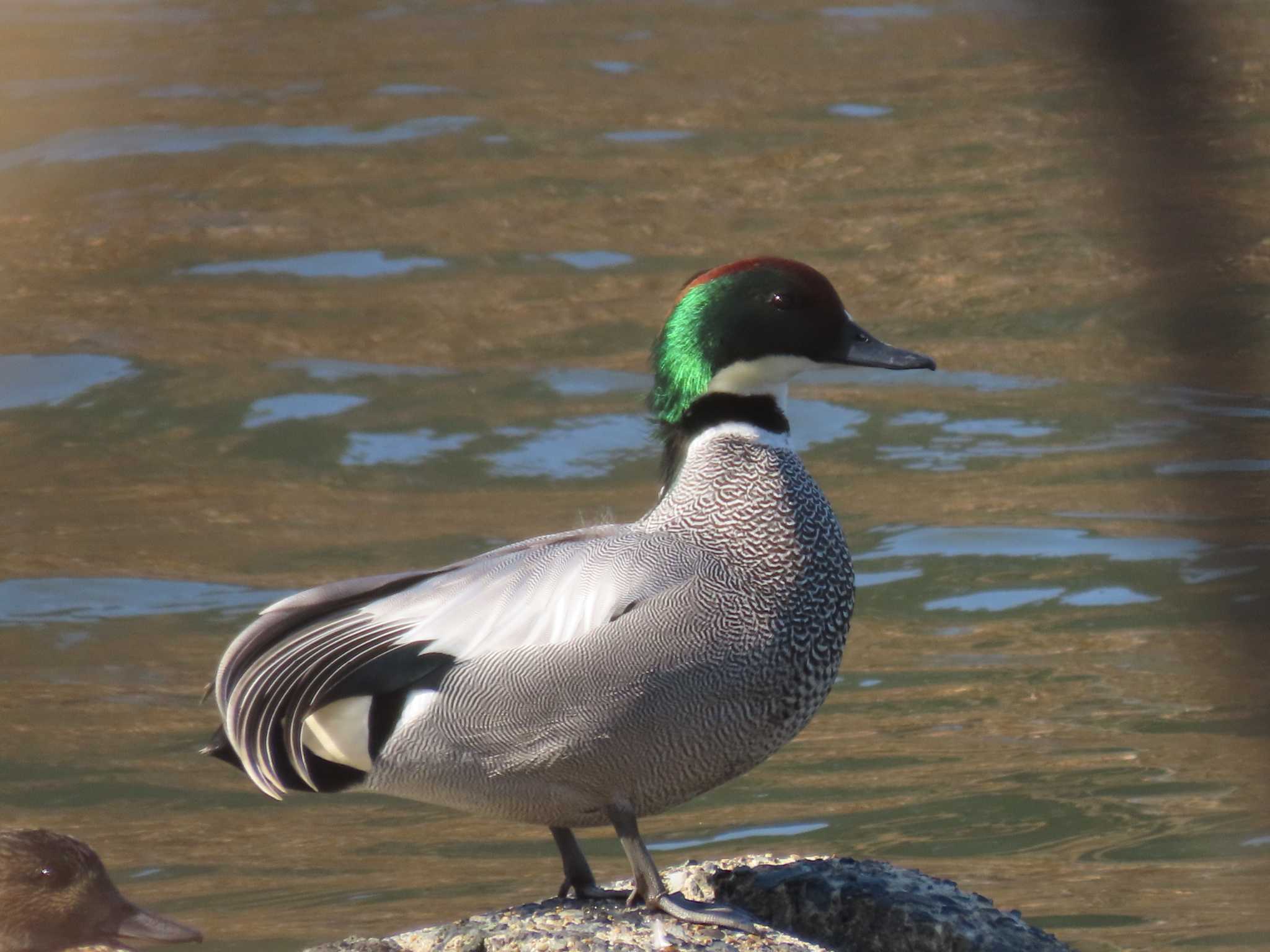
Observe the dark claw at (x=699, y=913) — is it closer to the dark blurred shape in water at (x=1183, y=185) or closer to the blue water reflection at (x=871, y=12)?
the dark blurred shape in water at (x=1183, y=185)

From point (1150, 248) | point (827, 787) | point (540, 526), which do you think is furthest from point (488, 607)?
point (540, 526)

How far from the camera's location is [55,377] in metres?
11.8

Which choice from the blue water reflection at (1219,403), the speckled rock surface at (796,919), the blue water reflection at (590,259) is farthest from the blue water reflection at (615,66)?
the blue water reflection at (1219,403)

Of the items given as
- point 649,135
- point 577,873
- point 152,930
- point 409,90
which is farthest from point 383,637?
point 409,90

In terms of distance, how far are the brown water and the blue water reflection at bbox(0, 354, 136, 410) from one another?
0.13 ft

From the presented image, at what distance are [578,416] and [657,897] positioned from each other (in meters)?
7.74

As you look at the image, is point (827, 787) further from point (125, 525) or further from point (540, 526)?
point (125, 525)

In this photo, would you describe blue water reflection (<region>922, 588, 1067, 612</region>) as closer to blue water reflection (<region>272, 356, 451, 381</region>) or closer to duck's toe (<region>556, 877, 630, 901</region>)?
blue water reflection (<region>272, 356, 451, 381</region>)

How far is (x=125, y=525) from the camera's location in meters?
10.5

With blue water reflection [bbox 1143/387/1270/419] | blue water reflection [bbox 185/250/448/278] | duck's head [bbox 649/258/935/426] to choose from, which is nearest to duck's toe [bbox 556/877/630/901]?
duck's head [bbox 649/258/935/426]

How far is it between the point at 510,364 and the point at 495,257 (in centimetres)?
136

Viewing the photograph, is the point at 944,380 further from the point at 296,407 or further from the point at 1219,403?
the point at 1219,403

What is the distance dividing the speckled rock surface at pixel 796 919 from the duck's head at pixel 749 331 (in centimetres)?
100

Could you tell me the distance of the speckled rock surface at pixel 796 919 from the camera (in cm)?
376
